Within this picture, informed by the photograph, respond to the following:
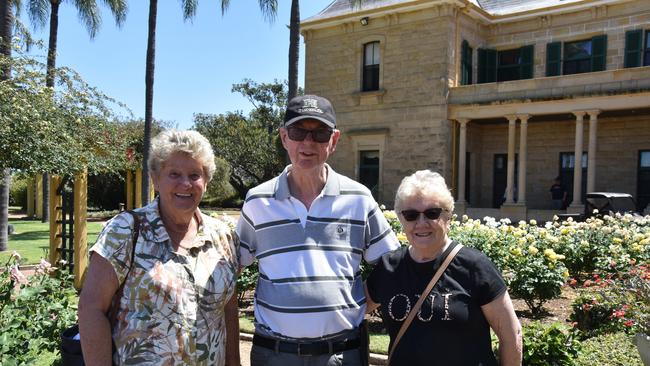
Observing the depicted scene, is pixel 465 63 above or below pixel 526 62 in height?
below

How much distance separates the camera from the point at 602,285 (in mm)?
7305

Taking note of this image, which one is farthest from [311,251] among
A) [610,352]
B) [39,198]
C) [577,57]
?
[39,198]

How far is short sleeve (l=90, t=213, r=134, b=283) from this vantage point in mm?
2316

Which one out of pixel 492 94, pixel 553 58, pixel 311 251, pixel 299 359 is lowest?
pixel 299 359

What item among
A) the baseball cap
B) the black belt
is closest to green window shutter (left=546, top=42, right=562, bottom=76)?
the baseball cap

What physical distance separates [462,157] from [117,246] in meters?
19.5

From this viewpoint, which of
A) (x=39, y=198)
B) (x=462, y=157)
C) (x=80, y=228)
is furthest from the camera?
(x=39, y=198)

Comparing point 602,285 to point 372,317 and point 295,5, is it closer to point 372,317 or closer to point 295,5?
point 372,317

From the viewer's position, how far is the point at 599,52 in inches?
796

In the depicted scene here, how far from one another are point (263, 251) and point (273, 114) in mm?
37508

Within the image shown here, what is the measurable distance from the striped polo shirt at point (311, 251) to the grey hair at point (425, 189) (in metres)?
0.27

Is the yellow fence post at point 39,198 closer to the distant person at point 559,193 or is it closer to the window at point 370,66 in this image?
the window at point 370,66

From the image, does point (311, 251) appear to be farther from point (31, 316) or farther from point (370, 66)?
point (370, 66)

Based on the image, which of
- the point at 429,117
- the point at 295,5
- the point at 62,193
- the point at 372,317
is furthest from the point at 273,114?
the point at 372,317
